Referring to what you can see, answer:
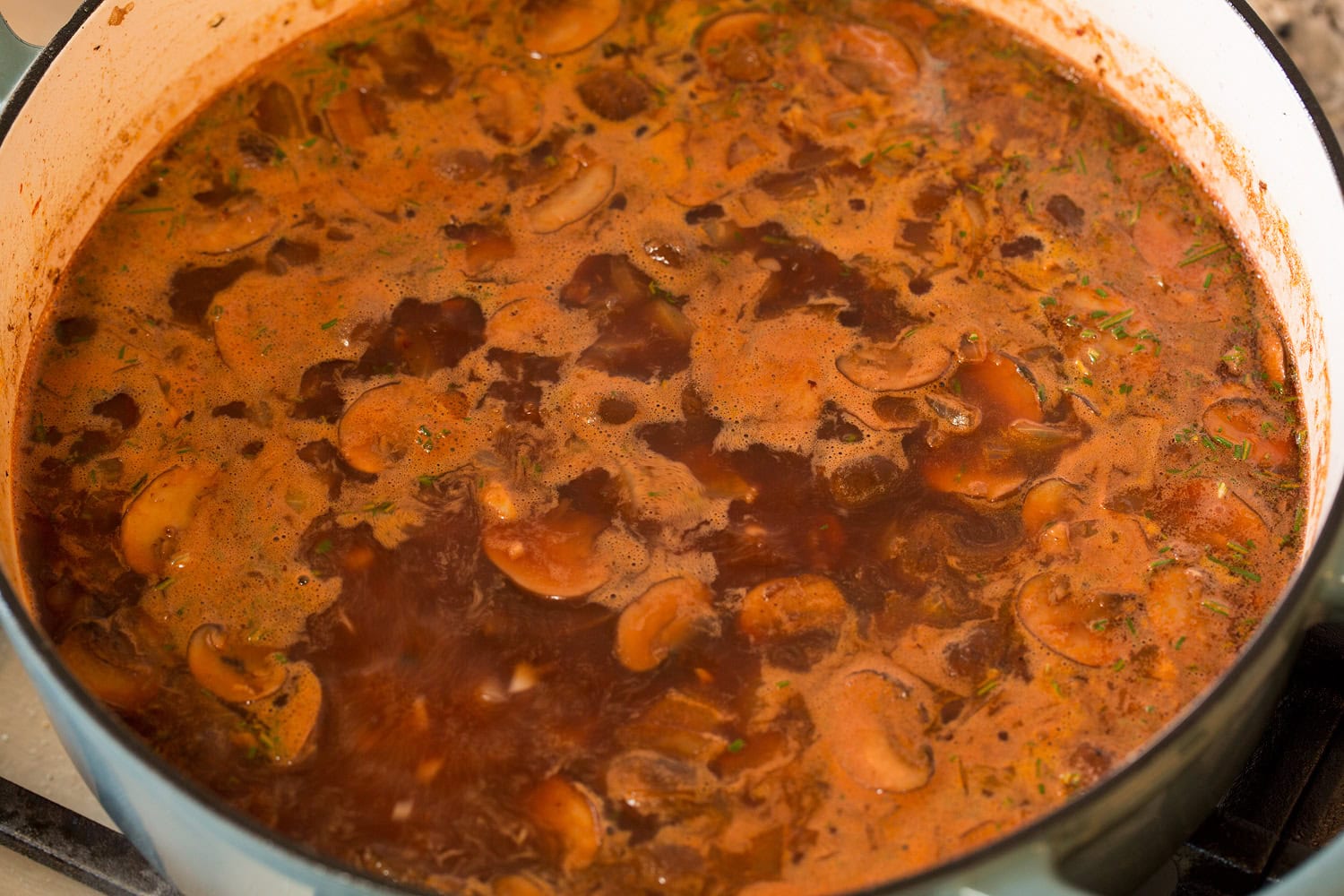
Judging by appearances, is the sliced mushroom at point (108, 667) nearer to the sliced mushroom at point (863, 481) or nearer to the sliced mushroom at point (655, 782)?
the sliced mushroom at point (655, 782)

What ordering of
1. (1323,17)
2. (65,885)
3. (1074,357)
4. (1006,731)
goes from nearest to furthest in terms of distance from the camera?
(1006,731) → (65,885) → (1074,357) → (1323,17)

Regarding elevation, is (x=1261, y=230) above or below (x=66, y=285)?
above

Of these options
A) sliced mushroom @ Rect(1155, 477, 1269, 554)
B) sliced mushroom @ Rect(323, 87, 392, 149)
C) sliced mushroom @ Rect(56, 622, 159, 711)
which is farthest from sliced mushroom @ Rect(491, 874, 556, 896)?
sliced mushroom @ Rect(323, 87, 392, 149)

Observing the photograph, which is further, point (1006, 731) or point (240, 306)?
point (240, 306)

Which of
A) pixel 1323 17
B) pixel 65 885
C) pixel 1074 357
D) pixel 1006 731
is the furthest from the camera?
pixel 1323 17

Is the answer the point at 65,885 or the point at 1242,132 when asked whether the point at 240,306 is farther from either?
the point at 1242,132

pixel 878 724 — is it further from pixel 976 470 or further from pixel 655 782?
pixel 976 470

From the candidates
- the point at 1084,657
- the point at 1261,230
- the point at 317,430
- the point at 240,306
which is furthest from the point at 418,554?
the point at 1261,230
